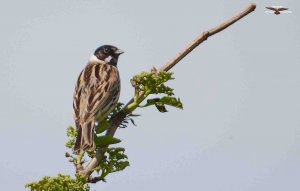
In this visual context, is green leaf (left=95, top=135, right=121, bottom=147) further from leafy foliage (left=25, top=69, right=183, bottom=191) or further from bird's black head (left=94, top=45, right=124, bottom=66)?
bird's black head (left=94, top=45, right=124, bottom=66)

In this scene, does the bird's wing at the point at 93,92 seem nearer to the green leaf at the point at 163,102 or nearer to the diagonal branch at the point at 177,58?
the green leaf at the point at 163,102

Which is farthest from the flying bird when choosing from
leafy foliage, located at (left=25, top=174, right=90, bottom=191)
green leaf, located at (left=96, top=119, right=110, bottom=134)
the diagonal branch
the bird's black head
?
the bird's black head

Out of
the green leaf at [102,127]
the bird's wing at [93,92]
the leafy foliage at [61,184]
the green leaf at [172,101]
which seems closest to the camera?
the leafy foliage at [61,184]

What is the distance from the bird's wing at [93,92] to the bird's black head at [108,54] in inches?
54.8

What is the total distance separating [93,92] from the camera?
291 inches

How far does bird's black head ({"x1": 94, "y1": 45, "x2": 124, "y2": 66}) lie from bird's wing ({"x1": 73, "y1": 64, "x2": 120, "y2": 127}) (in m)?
1.39

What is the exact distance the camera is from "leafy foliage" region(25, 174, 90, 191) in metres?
3.21

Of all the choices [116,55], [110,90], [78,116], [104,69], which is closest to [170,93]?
[78,116]

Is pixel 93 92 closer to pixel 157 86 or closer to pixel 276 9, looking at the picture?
pixel 157 86

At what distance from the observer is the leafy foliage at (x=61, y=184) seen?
3.21 m

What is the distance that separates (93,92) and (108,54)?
3057 millimetres

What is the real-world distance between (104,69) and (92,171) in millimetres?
5223

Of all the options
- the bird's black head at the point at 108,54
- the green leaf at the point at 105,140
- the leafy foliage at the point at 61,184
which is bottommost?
the leafy foliage at the point at 61,184

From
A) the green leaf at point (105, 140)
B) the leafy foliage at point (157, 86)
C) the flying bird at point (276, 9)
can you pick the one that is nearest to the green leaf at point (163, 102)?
the leafy foliage at point (157, 86)
